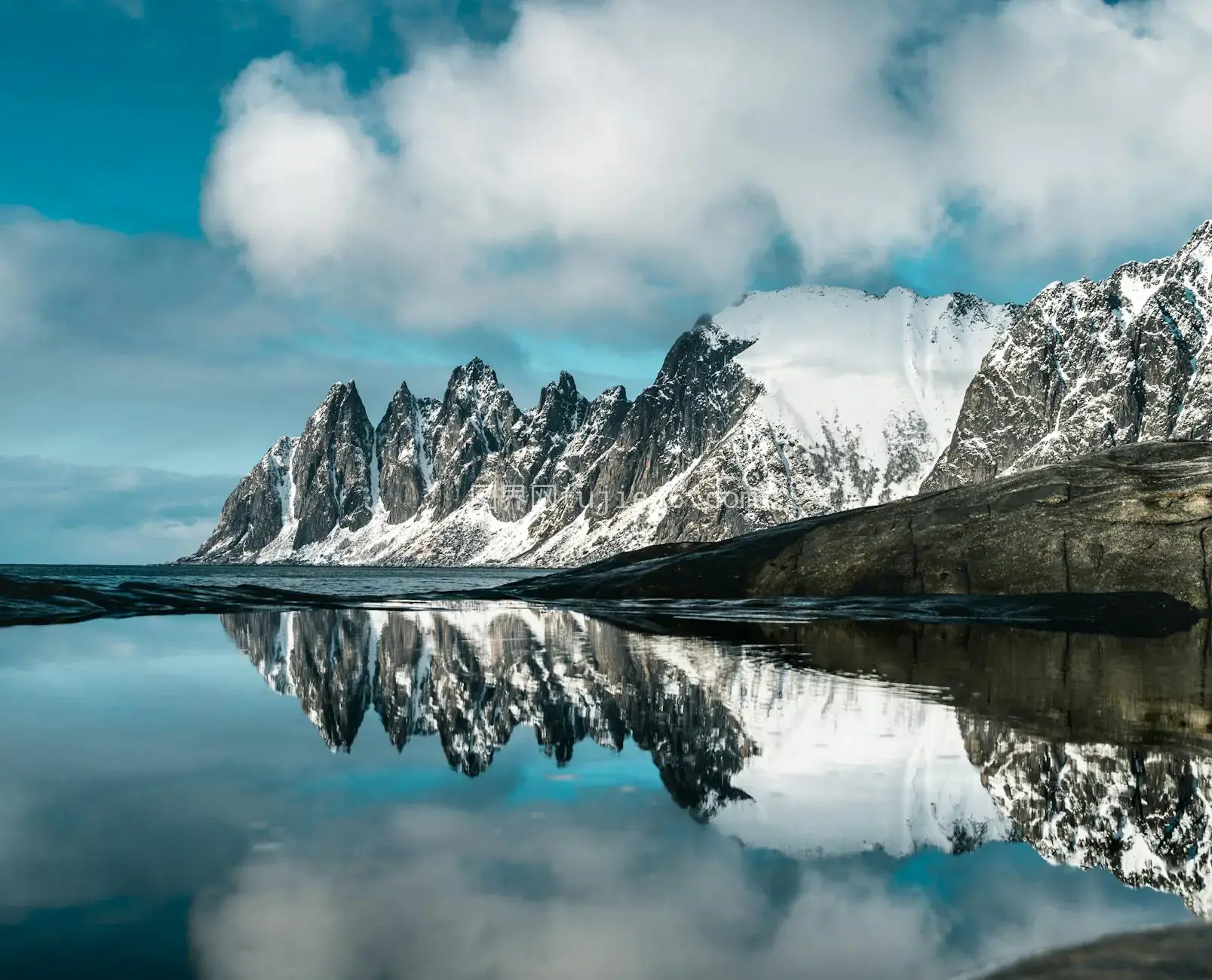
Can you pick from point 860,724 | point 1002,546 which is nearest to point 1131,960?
point 860,724

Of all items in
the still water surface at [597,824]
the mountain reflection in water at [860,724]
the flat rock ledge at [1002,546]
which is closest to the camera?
the still water surface at [597,824]

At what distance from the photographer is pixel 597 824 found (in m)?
9.79

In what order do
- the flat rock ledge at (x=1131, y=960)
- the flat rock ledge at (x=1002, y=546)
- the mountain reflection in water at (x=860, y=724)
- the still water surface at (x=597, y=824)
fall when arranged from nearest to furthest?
the flat rock ledge at (x=1131, y=960)
the still water surface at (x=597, y=824)
the mountain reflection in water at (x=860, y=724)
the flat rock ledge at (x=1002, y=546)

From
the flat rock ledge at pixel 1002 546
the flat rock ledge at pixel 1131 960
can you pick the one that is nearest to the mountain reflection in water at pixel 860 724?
the flat rock ledge at pixel 1131 960

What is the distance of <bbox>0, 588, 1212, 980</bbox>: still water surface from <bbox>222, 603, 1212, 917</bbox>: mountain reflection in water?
0.08 m

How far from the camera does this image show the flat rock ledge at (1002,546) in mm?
46938

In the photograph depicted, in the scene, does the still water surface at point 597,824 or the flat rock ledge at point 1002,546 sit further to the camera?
the flat rock ledge at point 1002,546

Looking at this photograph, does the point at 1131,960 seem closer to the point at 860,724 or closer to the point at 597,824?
the point at 597,824

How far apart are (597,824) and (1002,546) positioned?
47.2 m

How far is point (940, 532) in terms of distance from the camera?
55500 mm

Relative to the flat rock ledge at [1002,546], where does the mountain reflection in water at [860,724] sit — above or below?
below

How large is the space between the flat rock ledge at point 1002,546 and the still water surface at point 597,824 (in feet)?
95.1

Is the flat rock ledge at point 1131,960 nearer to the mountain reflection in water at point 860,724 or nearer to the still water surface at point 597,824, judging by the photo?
the still water surface at point 597,824

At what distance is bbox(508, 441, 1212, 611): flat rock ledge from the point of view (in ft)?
154
